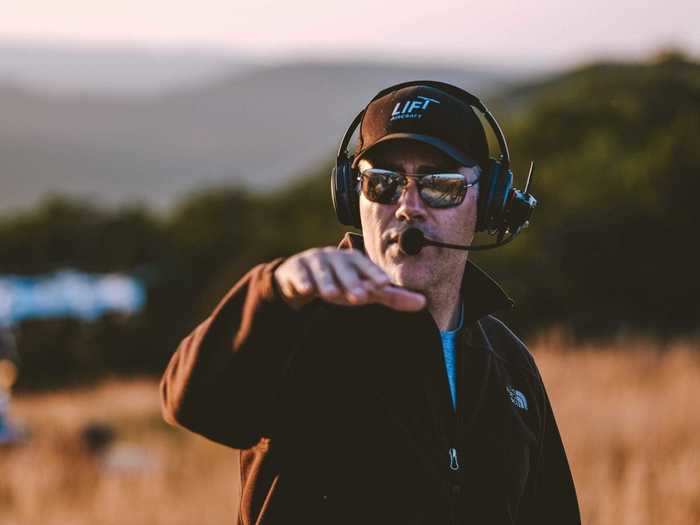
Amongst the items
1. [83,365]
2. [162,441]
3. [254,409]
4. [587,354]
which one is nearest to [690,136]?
[587,354]

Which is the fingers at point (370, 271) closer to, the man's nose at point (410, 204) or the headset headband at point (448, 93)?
the man's nose at point (410, 204)

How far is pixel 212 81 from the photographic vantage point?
639 feet

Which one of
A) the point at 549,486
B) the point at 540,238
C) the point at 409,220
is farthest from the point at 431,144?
the point at 540,238

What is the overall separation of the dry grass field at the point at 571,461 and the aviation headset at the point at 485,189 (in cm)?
321

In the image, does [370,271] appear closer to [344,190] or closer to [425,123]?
[425,123]

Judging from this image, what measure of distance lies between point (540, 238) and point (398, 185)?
1195 centimetres

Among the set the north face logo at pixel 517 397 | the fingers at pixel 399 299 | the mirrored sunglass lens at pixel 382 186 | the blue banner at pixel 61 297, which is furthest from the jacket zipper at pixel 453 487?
the blue banner at pixel 61 297

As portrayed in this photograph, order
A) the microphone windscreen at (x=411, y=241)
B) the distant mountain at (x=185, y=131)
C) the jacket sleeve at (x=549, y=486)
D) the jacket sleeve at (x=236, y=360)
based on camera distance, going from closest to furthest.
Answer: the jacket sleeve at (x=236, y=360), the microphone windscreen at (x=411, y=241), the jacket sleeve at (x=549, y=486), the distant mountain at (x=185, y=131)

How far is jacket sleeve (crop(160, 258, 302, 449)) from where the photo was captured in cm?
145

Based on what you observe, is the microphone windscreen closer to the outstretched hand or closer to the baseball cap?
the baseball cap

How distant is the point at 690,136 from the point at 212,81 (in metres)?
189

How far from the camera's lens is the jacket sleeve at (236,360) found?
1454 millimetres

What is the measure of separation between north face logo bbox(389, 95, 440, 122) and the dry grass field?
3.70 m

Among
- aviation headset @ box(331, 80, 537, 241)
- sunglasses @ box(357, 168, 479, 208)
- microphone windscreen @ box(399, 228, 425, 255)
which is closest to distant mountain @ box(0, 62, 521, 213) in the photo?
aviation headset @ box(331, 80, 537, 241)
